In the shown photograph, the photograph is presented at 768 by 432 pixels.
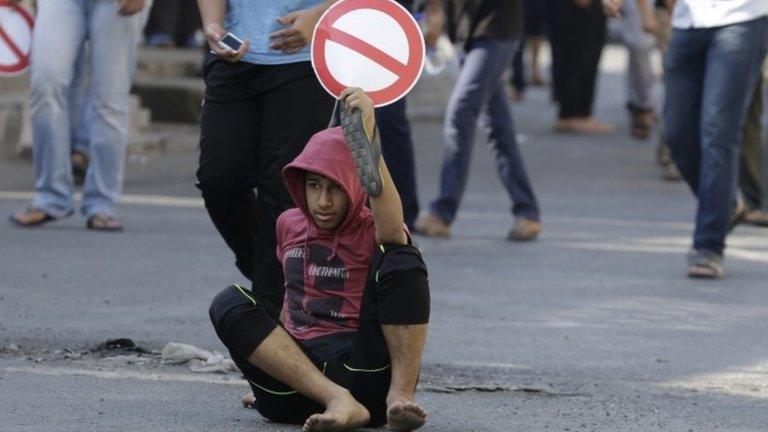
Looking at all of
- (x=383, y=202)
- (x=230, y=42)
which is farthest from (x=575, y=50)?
→ (x=383, y=202)

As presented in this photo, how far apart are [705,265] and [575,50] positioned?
7.67 metres

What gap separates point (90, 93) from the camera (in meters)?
8.48

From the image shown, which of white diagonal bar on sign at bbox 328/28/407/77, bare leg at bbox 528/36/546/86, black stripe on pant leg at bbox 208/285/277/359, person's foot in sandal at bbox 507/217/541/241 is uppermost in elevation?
white diagonal bar on sign at bbox 328/28/407/77

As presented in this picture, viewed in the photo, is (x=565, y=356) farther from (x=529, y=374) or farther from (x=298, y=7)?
(x=298, y=7)

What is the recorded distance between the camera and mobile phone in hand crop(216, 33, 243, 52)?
542 centimetres

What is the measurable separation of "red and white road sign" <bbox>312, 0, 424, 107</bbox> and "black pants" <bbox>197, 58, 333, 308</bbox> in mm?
275

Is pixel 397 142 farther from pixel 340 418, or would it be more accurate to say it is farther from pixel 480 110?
pixel 340 418

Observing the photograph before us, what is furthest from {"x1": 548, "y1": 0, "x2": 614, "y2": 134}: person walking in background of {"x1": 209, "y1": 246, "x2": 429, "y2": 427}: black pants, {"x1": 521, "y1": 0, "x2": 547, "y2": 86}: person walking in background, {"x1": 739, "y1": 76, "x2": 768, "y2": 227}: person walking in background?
{"x1": 209, "y1": 246, "x2": 429, "y2": 427}: black pants

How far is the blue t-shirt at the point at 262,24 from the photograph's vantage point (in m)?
5.47

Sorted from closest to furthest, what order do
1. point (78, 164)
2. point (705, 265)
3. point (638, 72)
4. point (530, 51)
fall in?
point (705, 265) → point (78, 164) → point (638, 72) → point (530, 51)

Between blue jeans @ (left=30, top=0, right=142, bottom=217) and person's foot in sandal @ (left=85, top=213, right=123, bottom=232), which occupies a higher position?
blue jeans @ (left=30, top=0, right=142, bottom=217)

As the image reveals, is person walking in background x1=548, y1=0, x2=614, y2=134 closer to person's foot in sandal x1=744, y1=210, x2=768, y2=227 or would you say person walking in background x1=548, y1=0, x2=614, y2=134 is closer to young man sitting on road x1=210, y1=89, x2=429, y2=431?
person's foot in sandal x1=744, y1=210, x2=768, y2=227

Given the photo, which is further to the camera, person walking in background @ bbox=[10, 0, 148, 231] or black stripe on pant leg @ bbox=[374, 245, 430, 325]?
person walking in background @ bbox=[10, 0, 148, 231]

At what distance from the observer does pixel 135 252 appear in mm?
7734
